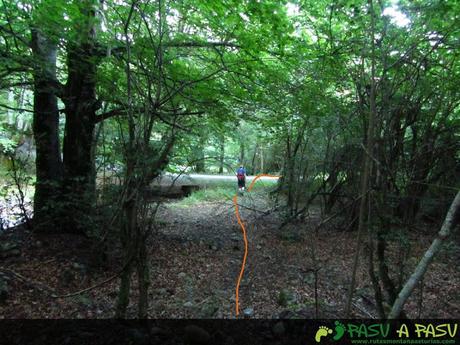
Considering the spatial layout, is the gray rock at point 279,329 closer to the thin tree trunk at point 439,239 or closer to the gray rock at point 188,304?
the gray rock at point 188,304

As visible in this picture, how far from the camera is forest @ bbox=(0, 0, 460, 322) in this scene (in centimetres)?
271

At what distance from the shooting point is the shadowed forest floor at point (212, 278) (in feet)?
11.3

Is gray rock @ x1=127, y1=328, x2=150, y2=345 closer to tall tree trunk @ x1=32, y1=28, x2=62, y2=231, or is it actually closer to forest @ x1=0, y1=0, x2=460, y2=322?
forest @ x1=0, y1=0, x2=460, y2=322

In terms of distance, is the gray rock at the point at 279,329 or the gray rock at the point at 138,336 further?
the gray rock at the point at 279,329

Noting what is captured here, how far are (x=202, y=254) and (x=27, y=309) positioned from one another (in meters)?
2.94

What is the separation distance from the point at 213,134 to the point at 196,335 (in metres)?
4.51

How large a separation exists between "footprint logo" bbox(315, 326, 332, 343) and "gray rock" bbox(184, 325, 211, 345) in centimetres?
105

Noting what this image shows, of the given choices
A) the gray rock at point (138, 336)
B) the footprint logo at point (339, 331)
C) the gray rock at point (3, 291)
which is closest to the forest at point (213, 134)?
the gray rock at point (3, 291)

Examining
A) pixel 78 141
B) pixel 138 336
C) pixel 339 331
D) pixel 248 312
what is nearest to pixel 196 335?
pixel 138 336

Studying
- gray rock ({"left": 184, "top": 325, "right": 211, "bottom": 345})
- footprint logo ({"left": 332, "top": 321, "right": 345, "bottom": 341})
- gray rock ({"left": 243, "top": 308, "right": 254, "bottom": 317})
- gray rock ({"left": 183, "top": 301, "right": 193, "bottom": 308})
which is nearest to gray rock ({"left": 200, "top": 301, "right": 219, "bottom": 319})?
gray rock ({"left": 183, "top": 301, "right": 193, "bottom": 308})

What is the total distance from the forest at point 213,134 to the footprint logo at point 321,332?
15.5 inches

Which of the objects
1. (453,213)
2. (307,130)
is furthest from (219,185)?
(453,213)

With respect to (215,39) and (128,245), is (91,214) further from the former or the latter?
(215,39)

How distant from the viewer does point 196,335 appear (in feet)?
8.71
